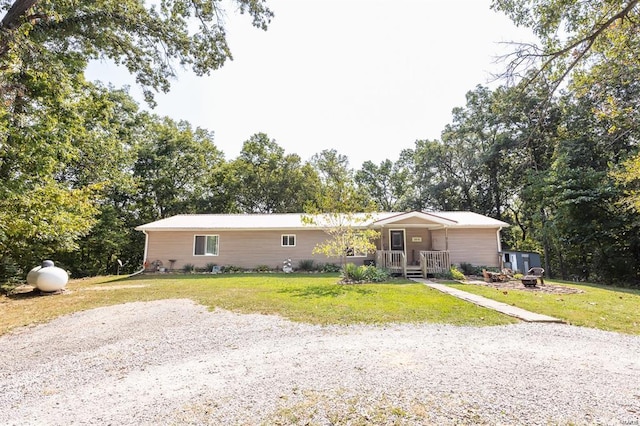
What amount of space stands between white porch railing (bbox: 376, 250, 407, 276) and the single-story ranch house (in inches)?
34.9

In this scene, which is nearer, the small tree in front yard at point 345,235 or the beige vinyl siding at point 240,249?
the small tree in front yard at point 345,235

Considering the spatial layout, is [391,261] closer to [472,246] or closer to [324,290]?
[472,246]

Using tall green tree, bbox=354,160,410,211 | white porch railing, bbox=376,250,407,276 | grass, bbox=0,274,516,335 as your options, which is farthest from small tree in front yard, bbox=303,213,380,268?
tall green tree, bbox=354,160,410,211

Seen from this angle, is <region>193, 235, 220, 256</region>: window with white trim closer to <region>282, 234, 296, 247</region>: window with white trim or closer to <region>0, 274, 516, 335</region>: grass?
<region>282, 234, 296, 247</region>: window with white trim

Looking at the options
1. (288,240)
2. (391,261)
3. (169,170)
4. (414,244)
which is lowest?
(391,261)

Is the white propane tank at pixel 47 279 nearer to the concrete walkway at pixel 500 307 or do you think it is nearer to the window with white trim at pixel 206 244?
the window with white trim at pixel 206 244

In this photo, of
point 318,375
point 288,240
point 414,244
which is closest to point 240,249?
point 288,240

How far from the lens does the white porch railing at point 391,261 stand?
1445 centimetres

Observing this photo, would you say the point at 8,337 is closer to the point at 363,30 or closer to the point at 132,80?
the point at 132,80

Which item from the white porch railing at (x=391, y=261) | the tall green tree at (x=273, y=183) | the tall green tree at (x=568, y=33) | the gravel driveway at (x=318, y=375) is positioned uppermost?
the tall green tree at (x=273, y=183)

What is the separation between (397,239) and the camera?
16453 millimetres

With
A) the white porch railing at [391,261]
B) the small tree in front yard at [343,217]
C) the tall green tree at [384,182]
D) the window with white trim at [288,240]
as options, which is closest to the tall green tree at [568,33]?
the small tree in front yard at [343,217]

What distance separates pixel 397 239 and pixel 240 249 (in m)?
8.73

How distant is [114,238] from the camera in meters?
20.1
